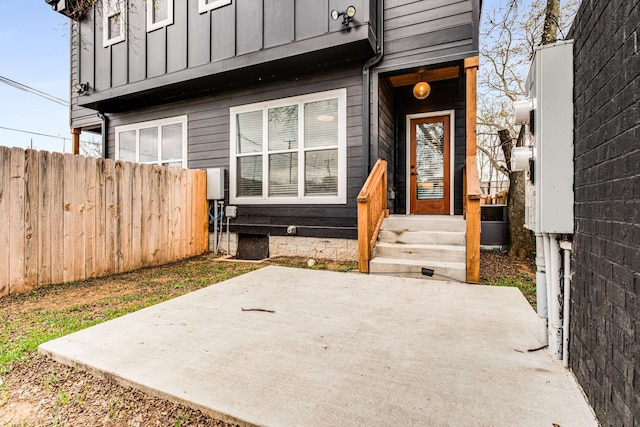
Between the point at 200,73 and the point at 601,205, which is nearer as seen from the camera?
the point at 601,205

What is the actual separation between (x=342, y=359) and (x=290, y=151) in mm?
4225

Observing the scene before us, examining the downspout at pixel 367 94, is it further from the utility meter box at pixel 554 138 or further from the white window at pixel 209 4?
the utility meter box at pixel 554 138

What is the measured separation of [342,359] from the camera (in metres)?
1.79

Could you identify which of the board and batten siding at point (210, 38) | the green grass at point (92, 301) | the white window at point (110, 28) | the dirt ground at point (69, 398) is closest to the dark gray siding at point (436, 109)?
the board and batten siding at point (210, 38)

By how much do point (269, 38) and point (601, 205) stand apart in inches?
201

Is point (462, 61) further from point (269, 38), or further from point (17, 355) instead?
point (17, 355)

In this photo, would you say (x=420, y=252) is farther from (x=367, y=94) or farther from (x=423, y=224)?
(x=367, y=94)

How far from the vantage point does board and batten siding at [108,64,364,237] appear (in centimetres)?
500

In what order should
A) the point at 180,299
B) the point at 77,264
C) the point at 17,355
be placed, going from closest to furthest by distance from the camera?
the point at 17,355 → the point at 180,299 → the point at 77,264

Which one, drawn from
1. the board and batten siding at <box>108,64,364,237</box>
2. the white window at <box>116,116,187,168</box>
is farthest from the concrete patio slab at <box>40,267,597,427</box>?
the white window at <box>116,116,187,168</box>

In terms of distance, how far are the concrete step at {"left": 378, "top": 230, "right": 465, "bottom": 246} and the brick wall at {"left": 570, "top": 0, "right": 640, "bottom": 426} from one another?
2569mm

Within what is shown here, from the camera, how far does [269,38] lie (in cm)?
503

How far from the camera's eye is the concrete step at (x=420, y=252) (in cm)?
390

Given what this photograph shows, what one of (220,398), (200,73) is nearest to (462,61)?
(200,73)
